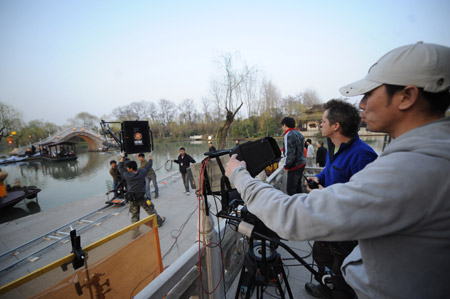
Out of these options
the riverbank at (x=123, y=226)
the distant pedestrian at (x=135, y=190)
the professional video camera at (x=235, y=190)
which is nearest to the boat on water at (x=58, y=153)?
the riverbank at (x=123, y=226)

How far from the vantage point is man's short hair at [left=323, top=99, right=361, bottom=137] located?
212 cm

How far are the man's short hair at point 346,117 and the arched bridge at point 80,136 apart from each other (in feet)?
140

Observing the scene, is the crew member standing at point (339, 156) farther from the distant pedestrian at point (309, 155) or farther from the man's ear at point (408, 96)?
the distant pedestrian at point (309, 155)

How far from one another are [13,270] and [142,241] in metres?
4.65

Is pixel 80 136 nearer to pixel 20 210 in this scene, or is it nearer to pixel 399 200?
pixel 20 210

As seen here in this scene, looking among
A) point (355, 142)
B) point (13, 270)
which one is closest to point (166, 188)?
point (13, 270)

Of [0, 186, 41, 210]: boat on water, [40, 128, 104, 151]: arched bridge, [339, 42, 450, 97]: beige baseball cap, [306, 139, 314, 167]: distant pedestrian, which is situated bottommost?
[0, 186, 41, 210]: boat on water

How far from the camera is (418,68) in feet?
2.41

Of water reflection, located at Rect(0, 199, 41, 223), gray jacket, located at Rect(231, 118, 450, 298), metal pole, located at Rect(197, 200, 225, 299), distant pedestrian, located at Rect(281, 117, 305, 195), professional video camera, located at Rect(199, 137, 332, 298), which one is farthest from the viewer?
water reflection, located at Rect(0, 199, 41, 223)

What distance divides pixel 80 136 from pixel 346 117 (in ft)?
150

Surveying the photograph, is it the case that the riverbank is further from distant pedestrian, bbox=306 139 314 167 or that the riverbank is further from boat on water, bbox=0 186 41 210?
distant pedestrian, bbox=306 139 314 167

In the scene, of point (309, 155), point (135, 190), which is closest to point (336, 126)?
point (135, 190)

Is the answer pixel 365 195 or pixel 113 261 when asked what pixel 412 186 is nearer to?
pixel 365 195

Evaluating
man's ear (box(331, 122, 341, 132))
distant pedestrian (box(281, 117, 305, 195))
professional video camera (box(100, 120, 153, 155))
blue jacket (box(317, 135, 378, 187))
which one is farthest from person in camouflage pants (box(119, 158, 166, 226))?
man's ear (box(331, 122, 341, 132))
